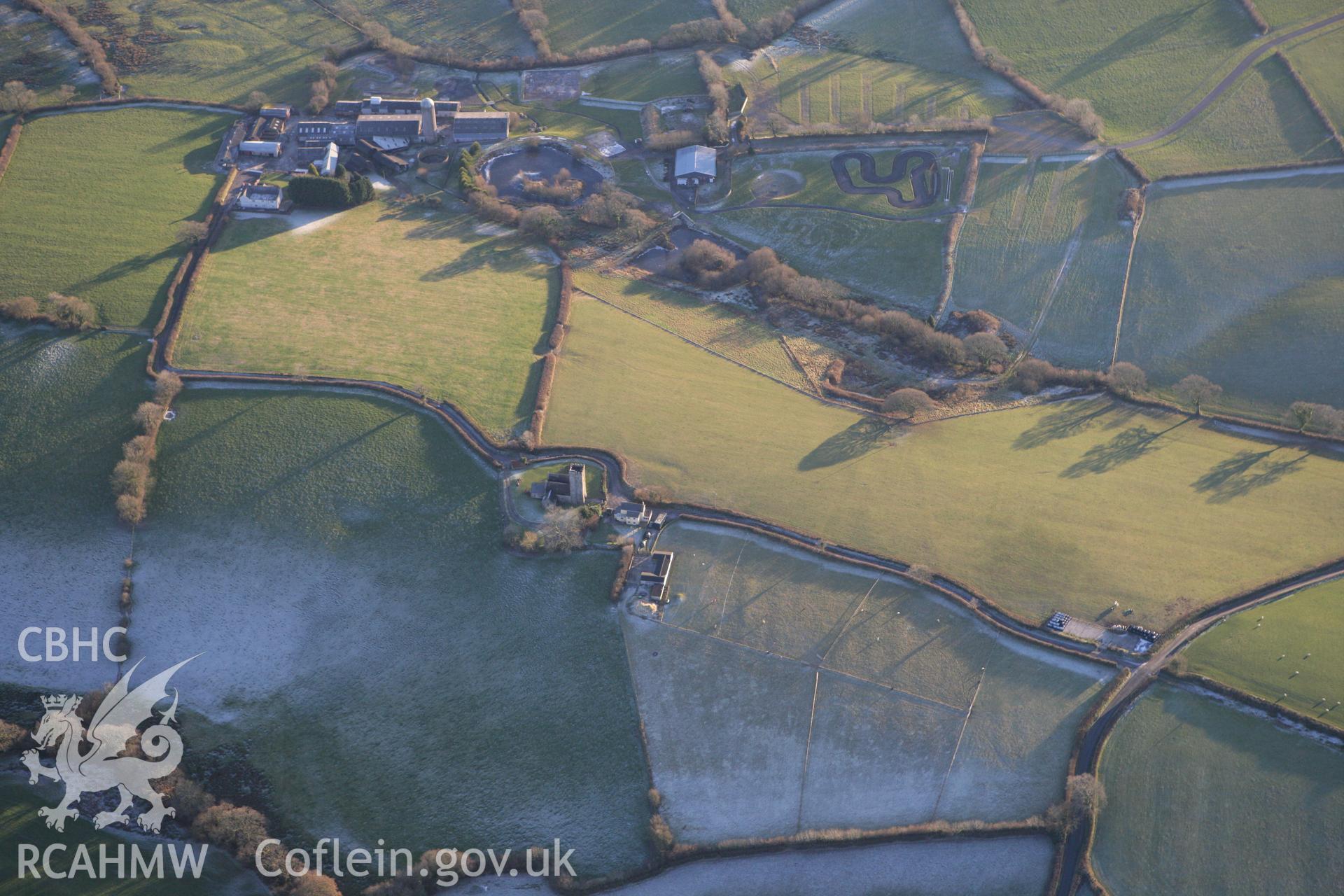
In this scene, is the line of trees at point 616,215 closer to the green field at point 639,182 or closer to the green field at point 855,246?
the green field at point 639,182

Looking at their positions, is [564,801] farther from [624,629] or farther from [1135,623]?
[1135,623]

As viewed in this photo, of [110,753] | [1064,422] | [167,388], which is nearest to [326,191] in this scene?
[167,388]

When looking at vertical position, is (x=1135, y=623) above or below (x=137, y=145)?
below

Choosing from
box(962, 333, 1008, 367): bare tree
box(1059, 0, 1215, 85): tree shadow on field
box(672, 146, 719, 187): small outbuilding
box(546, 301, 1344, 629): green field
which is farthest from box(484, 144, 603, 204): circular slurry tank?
box(1059, 0, 1215, 85): tree shadow on field

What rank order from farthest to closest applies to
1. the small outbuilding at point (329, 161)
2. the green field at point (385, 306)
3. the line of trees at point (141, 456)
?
the small outbuilding at point (329, 161) < the green field at point (385, 306) < the line of trees at point (141, 456)

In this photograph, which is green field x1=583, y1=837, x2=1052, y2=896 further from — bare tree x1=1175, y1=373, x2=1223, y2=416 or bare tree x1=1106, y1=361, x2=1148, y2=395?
bare tree x1=1175, y1=373, x2=1223, y2=416

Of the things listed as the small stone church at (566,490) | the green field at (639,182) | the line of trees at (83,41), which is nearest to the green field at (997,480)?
the small stone church at (566,490)

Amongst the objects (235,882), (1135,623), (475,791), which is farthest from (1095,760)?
(235,882)
